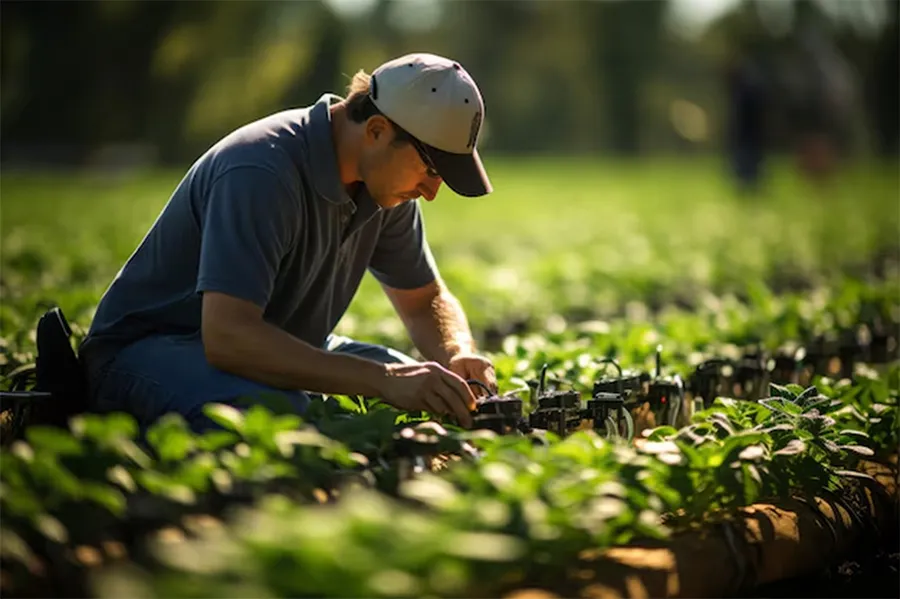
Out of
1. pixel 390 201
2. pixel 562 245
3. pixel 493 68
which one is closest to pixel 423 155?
pixel 390 201

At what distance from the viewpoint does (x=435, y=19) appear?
179 feet

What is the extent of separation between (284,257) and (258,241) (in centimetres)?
28

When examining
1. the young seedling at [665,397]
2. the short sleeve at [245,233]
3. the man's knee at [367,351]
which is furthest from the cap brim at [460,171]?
the young seedling at [665,397]

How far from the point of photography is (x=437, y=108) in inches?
135

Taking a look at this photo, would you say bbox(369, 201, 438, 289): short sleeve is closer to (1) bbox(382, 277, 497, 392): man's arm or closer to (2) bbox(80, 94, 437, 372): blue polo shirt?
(1) bbox(382, 277, 497, 392): man's arm

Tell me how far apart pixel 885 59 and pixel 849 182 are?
21.3 metres

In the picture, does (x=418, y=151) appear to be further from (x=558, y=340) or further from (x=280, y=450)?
(x=558, y=340)

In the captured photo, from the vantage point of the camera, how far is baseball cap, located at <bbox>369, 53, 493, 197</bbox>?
3430 mm

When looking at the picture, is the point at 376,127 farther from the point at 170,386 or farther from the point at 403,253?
the point at 170,386

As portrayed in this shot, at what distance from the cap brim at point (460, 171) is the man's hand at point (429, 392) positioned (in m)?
0.51

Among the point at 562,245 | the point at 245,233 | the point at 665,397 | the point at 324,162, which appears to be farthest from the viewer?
the point at 562,245

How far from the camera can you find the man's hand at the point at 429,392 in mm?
3357

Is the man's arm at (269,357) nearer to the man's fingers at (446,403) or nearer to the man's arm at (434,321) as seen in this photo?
the man's fingers at (446,403)

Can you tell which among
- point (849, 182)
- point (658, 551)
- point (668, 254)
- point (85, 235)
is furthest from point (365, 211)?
point (849, 182)
